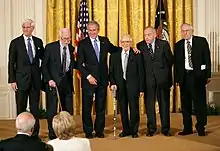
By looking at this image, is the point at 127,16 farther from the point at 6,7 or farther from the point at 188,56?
the point at 188,56

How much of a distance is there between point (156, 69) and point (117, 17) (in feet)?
11.1

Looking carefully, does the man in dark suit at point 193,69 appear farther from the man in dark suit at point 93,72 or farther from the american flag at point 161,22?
the american flag at point 161,22

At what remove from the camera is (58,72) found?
6465mm

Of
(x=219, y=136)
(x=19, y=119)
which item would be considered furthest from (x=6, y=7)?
(x=19, y=119)

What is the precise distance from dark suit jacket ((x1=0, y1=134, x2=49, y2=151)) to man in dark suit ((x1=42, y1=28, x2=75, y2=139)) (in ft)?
9.90

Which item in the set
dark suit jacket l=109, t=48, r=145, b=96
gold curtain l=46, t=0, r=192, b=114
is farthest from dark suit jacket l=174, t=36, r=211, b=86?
gold curtain l=46, t=0, r=192, b=114

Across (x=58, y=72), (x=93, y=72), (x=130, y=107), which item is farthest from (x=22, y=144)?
(x=130, y=107)

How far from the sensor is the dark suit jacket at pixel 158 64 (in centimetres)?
662

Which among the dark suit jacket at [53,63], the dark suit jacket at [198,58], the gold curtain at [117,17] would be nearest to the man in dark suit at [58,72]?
the dark suit jacket at [53,63]

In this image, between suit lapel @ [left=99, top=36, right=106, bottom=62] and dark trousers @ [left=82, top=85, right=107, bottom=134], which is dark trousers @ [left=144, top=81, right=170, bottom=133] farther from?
suit lapel @ [left=99, top=36, right=106, bottom=62]

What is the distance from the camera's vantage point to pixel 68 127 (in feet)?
11.5

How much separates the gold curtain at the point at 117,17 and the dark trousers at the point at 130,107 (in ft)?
10.3

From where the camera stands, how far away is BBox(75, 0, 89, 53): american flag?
945cm

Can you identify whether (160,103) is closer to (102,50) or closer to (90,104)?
(90,104)
